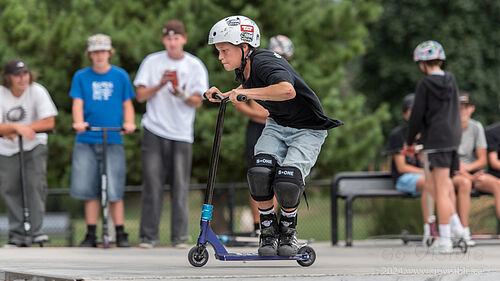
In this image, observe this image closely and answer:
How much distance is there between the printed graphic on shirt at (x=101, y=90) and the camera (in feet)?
26.4

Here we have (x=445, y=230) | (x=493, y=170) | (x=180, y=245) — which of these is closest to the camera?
(x=445, y=230)

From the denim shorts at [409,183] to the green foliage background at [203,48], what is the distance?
3.65 meters

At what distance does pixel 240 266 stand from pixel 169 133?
2.75 meters

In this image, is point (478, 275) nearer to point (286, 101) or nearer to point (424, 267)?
point (424, 267)

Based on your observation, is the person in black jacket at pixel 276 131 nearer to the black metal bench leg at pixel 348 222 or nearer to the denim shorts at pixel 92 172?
the denim shorts at pixel 92 172

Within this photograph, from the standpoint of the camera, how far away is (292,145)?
5477 mm

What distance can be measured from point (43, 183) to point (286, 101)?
3.60m

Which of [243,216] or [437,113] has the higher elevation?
[437,113]

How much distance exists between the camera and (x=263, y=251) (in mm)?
5289

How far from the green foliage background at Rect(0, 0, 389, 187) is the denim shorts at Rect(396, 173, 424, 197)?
3.65 metres

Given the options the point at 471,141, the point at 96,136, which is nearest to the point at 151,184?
the point at 96,136

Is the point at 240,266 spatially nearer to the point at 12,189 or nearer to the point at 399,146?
the point at 12,189

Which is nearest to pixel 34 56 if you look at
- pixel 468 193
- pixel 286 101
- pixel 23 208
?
pixel 23 208

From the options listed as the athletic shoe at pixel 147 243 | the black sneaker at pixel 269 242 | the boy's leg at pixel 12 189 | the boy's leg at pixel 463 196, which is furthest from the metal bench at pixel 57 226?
the black sneaker at pixel 269 242
